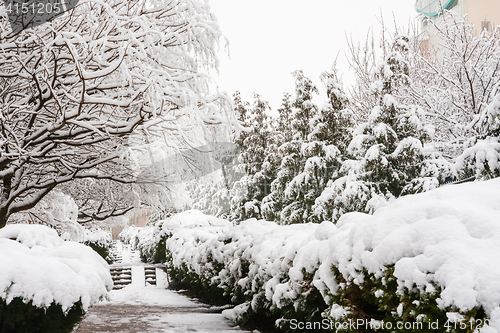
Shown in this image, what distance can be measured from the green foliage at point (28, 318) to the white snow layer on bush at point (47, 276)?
0.08 metres

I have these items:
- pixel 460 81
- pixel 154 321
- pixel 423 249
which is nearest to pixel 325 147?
pixel 460 81

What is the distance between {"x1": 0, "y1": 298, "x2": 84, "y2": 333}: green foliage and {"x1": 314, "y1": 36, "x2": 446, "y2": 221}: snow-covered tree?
888cm

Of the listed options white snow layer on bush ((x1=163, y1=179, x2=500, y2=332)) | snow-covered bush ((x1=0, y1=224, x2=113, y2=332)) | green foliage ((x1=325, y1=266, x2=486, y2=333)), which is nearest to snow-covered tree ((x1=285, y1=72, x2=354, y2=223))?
white snow layer on bush ((x1=163, y1=179, x2=500, y2=332))

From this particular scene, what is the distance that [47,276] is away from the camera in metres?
4.33

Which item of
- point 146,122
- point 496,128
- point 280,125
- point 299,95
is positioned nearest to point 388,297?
point 146,122

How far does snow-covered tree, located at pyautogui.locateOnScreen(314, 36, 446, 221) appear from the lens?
39.1 feet

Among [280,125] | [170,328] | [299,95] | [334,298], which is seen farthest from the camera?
[280,125]

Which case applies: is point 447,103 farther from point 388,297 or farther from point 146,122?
point 388,297

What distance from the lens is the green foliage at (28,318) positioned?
4023 mm

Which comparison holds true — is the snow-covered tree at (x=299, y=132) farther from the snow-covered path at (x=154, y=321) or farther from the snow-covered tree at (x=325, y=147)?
the snow-covered path at (x=154, y=321)

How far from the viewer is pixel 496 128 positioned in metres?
8.69

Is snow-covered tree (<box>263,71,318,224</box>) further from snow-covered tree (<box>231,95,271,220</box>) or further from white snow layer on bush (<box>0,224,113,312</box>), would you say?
white snow layer on bush (<box>0,224,113,312</box>)

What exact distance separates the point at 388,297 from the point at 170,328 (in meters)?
4.44

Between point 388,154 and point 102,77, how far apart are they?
26.8ft
